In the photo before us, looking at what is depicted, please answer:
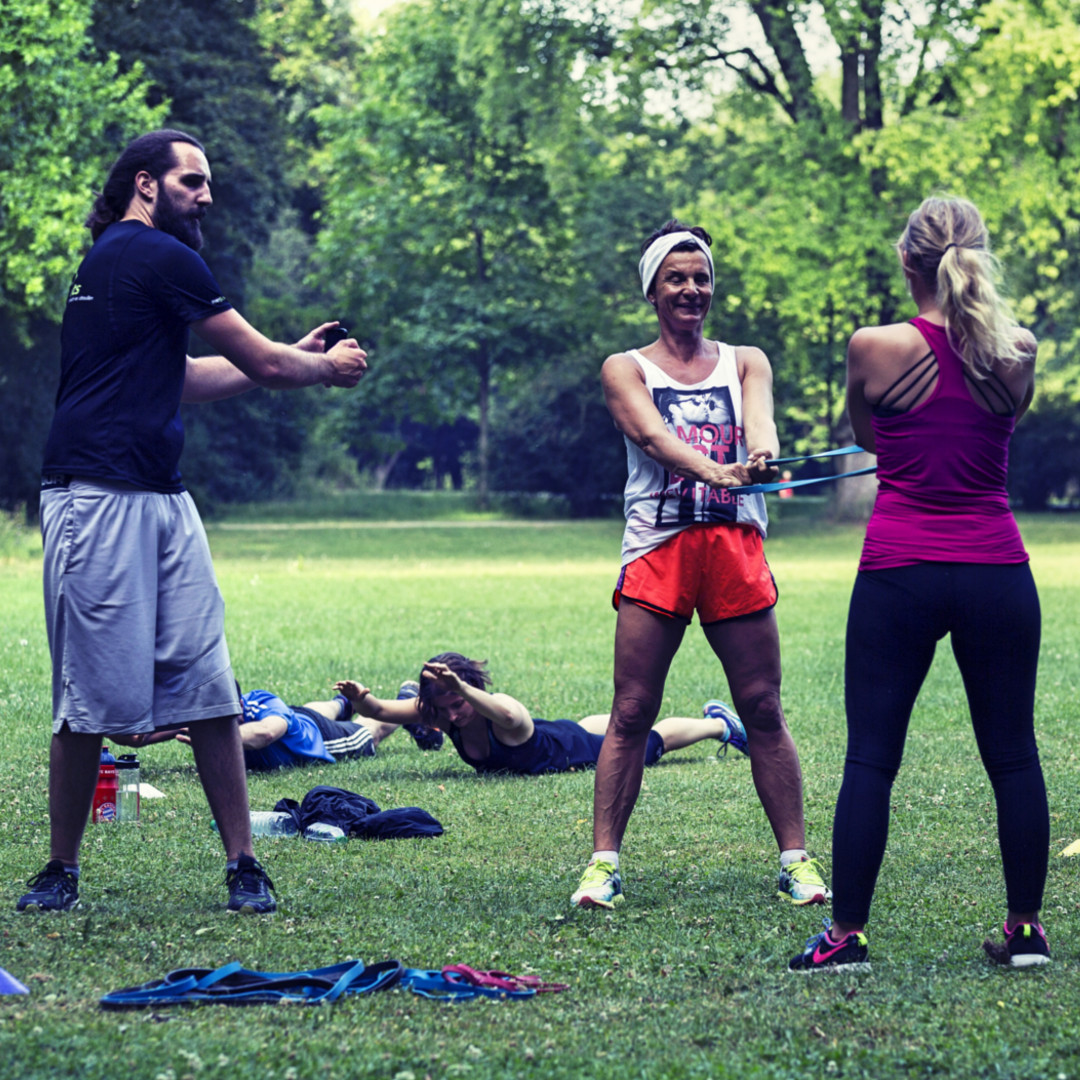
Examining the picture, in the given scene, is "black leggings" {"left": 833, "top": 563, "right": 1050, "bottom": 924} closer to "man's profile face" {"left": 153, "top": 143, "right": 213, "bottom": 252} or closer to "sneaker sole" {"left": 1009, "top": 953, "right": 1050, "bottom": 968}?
"sneaker sole" {"left": 1009, "top": 953, "right": 1050, "bottom": 968}

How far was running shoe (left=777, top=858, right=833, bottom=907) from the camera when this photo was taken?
468 cm

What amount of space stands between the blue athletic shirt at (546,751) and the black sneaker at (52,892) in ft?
8.81

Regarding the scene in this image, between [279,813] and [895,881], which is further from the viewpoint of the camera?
[279,813]

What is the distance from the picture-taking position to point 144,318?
4535mm

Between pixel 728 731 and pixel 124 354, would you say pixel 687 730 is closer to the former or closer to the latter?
pixel 728 731

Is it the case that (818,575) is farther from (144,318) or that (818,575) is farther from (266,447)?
(266,447)

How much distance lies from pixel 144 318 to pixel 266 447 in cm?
4211

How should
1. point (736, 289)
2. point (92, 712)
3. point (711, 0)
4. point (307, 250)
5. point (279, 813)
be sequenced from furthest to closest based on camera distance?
point (307, 250), point (736, 289), point (711, 0), point (279, 813), point (92, 712)

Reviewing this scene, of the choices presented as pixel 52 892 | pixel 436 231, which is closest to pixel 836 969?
pixel 52 892

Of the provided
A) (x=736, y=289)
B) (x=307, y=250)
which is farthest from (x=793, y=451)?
(x=307, y=250)

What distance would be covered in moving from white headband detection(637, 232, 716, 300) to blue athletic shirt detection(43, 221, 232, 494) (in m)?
1.44

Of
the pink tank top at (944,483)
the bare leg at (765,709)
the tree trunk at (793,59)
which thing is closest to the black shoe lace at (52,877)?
the bare leg at (765,709)

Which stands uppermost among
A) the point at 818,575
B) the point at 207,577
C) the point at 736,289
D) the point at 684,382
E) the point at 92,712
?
the point at 736,289

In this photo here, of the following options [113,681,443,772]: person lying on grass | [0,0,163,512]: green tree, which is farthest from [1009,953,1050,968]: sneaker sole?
[0,0,163,512]: green tree
